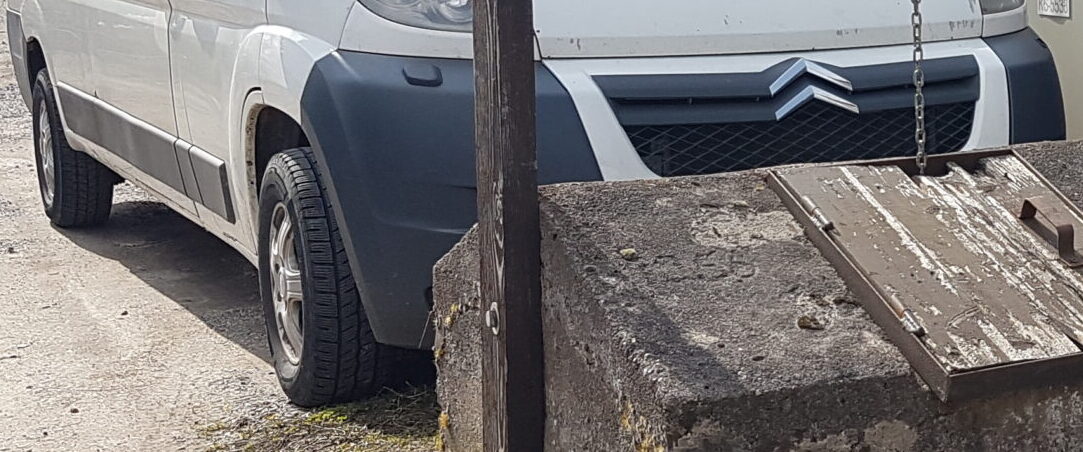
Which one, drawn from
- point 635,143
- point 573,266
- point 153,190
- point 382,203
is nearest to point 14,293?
point 153,190

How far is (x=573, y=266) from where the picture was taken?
2.71 metres

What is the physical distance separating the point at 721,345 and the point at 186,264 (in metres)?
4.30

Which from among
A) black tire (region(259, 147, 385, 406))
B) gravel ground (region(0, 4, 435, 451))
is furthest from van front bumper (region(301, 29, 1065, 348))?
gravel ground (region(0, 4, 435, 451))

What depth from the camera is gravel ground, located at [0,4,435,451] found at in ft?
13.7

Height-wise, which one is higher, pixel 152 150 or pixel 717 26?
pixel 717 26

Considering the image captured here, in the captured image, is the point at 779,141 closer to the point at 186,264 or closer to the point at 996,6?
the point at 996,6

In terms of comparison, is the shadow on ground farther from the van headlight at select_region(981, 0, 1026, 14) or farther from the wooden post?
the van headlight at select_region(981, 0, 1026, 14)

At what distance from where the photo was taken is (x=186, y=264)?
635 cm

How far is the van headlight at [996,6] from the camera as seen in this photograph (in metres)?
3.99

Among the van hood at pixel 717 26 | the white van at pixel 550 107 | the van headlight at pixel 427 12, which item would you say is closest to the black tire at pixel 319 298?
the white van at pixel 550 107

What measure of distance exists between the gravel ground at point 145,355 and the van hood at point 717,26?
1.24 m

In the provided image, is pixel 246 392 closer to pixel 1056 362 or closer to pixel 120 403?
pixel 120 403

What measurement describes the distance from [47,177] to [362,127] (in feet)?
13.9

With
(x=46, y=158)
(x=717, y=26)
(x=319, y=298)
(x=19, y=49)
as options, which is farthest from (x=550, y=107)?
(x=19, y=49)
